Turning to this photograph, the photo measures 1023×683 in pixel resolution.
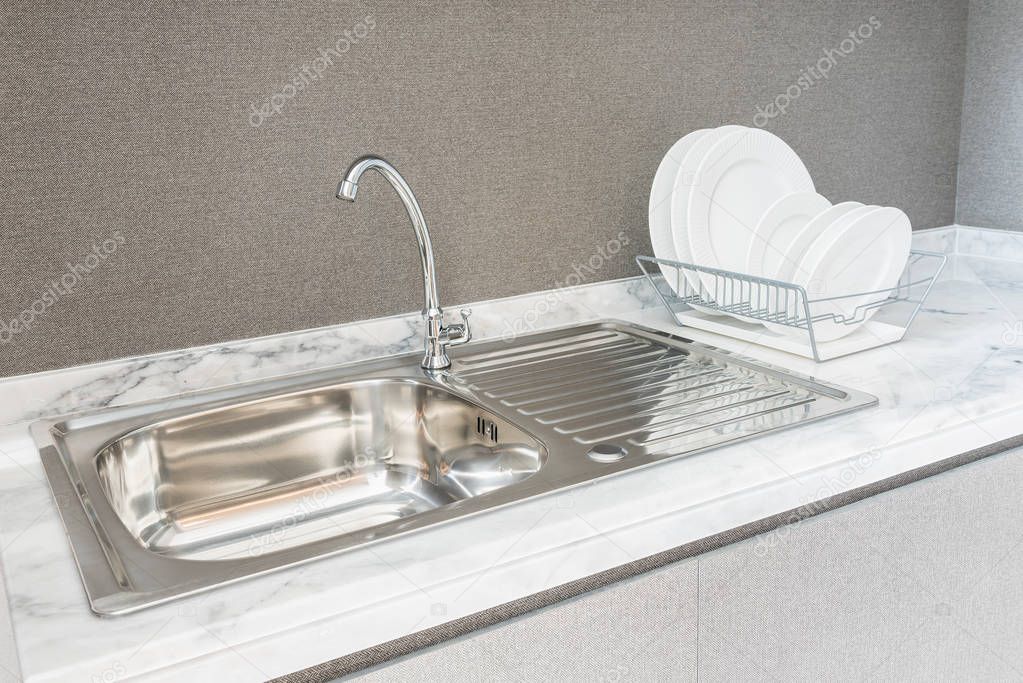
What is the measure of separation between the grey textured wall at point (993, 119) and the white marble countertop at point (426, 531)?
1.78 ft

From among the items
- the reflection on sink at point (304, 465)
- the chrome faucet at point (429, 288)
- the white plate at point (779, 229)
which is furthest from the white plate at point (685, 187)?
the reflection on sink at point (304, 465)

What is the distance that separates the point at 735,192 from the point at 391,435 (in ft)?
2.23

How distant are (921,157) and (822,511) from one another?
3.99 feet

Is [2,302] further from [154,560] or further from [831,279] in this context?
[831,279]

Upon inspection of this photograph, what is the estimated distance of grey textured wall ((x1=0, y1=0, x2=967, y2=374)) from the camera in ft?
3.63

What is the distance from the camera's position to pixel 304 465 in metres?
1.21

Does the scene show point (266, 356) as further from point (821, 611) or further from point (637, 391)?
point (821, 611)

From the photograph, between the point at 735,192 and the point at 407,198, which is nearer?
the point at 407,198

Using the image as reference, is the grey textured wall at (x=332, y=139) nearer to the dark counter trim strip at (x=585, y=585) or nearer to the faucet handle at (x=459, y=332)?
the faucet handle at (x=459, y=332)

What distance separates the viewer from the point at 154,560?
0.73 metres

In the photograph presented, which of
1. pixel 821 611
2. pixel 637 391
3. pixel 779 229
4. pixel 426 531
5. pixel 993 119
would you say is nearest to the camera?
pixel 426 531

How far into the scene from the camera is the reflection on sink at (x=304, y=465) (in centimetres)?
107

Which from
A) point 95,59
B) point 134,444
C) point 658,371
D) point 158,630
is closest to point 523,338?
point 658,371

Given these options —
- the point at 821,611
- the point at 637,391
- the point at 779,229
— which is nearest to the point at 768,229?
the point at 779,229
